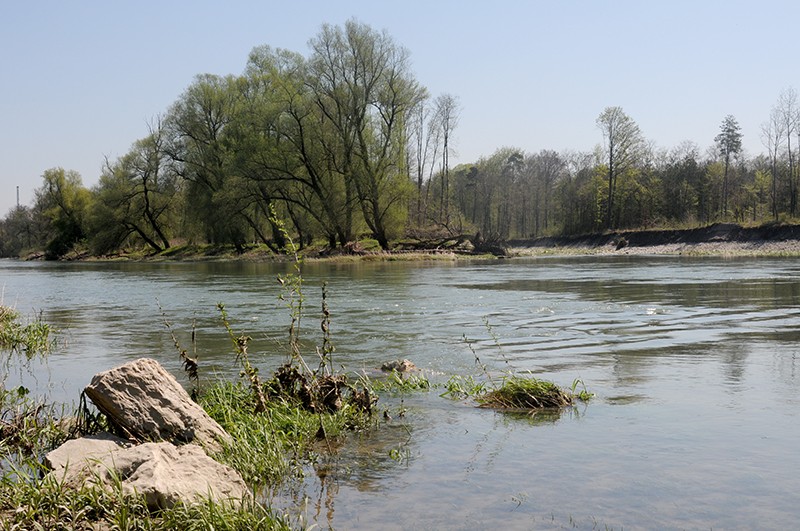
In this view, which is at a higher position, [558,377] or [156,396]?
[156,396]

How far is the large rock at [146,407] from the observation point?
6.08 meters

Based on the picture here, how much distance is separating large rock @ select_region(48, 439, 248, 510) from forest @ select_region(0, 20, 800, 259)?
51223 millimetres

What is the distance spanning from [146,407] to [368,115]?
52675 millimetres

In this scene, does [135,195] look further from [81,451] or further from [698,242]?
[81,451]

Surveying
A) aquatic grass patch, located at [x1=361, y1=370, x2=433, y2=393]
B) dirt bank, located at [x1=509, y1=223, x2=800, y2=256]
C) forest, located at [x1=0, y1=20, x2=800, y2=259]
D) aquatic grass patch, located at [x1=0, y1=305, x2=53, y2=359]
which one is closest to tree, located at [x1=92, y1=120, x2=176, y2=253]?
forest, located at [x1=0, y1=20, x2=800, y2=259]

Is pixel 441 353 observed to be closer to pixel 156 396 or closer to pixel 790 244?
pixel 156 396

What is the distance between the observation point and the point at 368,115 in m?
57.4

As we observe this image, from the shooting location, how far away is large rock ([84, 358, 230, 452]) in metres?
6.08

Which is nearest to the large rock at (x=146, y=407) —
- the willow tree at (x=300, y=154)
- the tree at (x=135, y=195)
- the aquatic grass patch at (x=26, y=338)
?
the aquatic grass patch at (x=26, y=338)

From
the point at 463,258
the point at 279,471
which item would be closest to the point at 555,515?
the point at 279,471

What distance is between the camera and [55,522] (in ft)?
15.1

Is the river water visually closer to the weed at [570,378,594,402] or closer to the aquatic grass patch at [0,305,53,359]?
the weed at [570,378,594,402]

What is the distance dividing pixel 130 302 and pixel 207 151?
44.8 meters

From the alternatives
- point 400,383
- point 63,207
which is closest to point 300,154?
point 63,207
